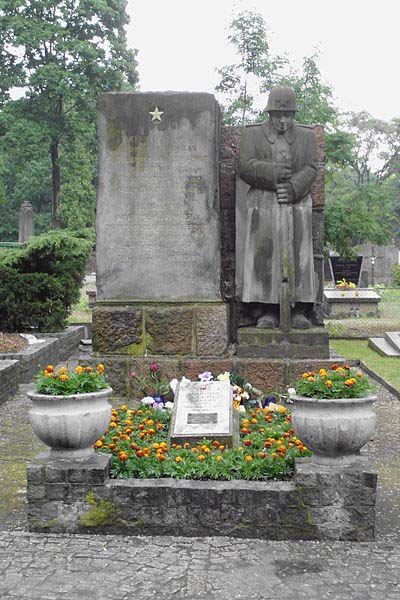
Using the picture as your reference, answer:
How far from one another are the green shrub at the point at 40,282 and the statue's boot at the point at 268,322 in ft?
21.7

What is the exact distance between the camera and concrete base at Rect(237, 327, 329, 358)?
841cm

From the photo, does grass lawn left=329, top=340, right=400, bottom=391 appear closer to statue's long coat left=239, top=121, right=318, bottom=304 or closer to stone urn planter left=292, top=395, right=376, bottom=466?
statue's long coat left=239, top=121, right=318, bottom=304

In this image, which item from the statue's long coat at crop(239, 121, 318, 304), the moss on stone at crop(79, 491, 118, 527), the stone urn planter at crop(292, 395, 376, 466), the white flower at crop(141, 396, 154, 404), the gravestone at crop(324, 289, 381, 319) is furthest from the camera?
the gravestone at crop(324, 289, 381, 319)

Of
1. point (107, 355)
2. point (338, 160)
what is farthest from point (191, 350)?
point (338, 160)

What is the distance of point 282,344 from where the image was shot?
8.41 meters

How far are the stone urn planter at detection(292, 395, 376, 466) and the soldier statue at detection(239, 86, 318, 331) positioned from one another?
3574mm

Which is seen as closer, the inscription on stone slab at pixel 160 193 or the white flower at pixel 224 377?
the white flower at pixel 224 377

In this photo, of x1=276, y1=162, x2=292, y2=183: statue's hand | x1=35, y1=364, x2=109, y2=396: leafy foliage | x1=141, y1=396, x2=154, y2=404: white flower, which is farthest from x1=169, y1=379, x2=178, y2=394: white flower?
x1=35, y1=364, x2=109, y2=396: leafy foliage

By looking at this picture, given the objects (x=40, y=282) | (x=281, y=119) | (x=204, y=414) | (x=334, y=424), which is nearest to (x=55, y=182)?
(x=40, y=282)

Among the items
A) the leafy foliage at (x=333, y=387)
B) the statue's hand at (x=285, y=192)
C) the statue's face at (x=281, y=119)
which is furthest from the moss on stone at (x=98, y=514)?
the statue's face at (x=281, y=119)

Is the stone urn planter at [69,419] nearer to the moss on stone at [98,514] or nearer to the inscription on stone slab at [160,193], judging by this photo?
the moss on stone at [98,514]

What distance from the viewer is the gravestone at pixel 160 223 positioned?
8.43m

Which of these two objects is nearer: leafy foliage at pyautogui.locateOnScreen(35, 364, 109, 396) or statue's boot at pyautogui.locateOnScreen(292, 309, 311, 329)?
leafy foliage at pyautogui.locateOnScreen(35, 364, 109, 396)

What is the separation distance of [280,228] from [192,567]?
4647 millimetres
